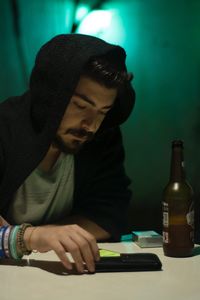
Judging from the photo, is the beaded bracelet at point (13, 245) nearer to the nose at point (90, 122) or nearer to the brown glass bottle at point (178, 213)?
the brown glass bottle at point (178, 213)

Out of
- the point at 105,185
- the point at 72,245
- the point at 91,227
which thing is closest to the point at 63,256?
the point at 72,245

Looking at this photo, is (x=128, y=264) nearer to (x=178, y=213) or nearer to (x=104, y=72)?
(x=178, y=213)

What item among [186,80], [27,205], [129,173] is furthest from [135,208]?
[27,205]

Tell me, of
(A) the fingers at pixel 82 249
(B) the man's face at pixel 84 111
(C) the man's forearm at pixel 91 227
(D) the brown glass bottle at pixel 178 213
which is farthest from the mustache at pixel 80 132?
(A) the fingers at pixel 82 249

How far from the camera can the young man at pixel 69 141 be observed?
115 cm

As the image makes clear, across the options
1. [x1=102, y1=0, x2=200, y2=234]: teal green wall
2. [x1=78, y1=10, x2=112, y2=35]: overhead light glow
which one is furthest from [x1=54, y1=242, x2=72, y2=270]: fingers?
[x1=78, y1=10, x2=112, y2=35]: overhead light glow

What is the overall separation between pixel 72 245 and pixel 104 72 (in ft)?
1.83

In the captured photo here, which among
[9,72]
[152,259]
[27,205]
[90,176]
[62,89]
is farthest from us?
[9,72]

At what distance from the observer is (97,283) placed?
2.45 feet

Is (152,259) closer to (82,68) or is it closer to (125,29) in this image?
(82,68)

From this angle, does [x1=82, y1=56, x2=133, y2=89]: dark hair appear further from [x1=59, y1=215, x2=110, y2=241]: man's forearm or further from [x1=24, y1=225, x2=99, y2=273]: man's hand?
[x1=24, y1=225, x2=99, y2=273]: man's hand

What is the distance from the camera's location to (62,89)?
3.77 feet

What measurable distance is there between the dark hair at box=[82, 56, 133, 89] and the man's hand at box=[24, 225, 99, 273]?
1.65 ft

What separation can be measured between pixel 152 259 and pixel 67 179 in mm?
552
